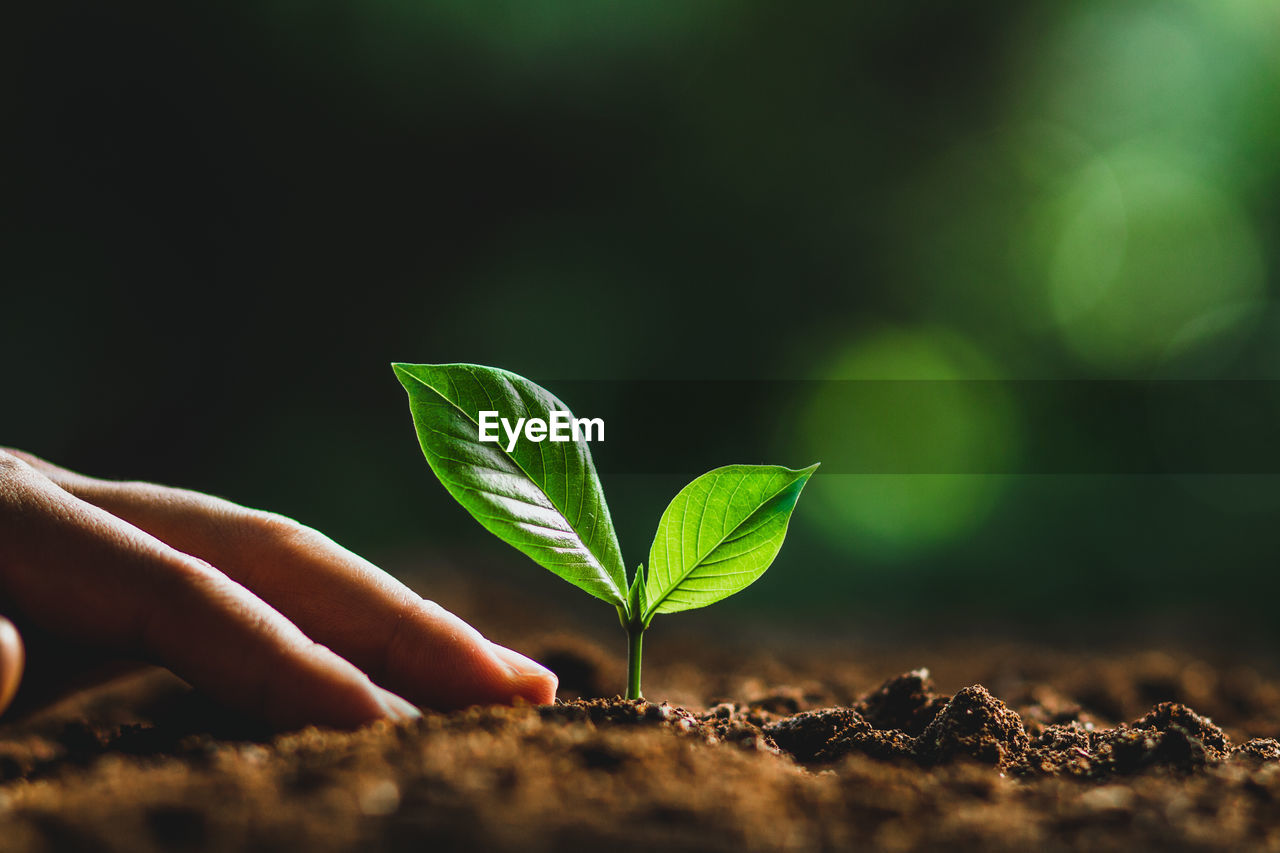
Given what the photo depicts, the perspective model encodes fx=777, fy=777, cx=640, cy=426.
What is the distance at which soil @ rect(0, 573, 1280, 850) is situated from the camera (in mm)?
450

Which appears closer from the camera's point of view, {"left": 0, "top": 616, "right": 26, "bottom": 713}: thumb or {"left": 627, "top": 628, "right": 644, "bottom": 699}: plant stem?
{"left": 0, "top": 616, "right": 26, "bottom": 713}: thumb

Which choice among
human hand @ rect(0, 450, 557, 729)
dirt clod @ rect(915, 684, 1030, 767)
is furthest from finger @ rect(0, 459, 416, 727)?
dirt clod @ rect(915, 684, 1030, 767)

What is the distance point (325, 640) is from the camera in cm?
92

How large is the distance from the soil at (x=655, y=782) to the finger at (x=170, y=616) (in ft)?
0.15

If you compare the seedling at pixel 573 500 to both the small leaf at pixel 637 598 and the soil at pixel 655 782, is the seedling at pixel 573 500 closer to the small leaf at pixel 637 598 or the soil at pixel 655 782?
the small leaf at pixel 637 598

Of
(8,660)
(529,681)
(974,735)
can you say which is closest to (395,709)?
(529,681)

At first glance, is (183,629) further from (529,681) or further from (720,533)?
(720,533)

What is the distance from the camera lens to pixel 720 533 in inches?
31.9

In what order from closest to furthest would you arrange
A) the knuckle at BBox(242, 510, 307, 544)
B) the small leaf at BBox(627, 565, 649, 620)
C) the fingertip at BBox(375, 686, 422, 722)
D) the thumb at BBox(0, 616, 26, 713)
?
1. the thumb at BBox(0, 616, 26, 713)
2. the fingertip at BBox(375, 686, 422, 722)
3. the small leaf at BBox(627, 565, 649, 620)
4. the knuckle at BBox(242, 510, 307, 544)

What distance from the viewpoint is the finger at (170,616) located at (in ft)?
2.32

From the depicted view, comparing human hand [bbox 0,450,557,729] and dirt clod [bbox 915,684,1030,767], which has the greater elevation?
human hand [bbox 0,450,557,729]

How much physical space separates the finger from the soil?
0.04m

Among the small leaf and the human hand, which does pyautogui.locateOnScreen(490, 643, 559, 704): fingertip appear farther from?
the small leaf

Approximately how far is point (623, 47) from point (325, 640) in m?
3.02
